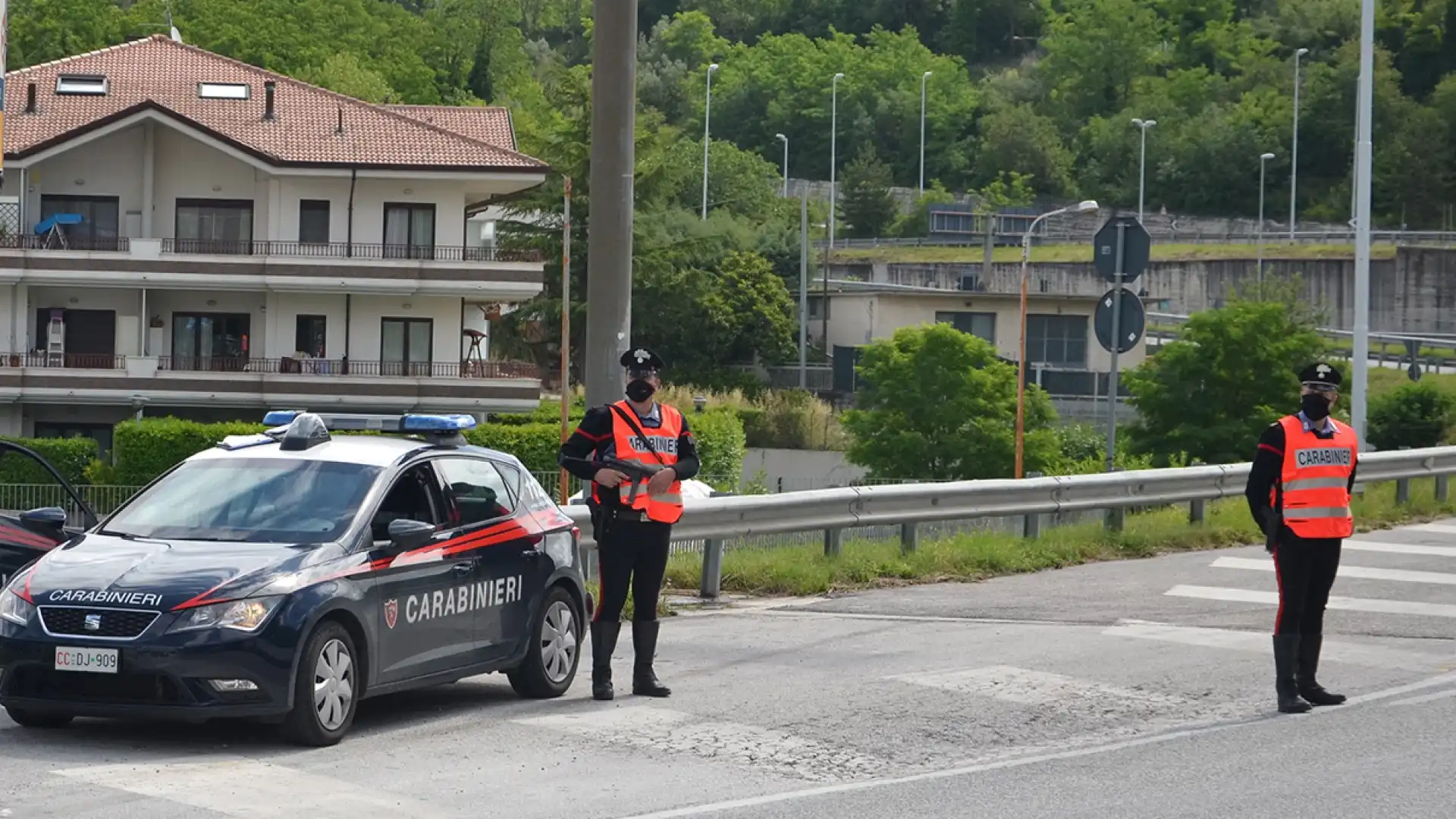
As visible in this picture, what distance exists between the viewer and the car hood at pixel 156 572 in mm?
9164

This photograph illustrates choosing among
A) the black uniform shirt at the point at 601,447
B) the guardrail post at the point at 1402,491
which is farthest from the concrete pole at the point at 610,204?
the guardrail post at the point at 1402,491

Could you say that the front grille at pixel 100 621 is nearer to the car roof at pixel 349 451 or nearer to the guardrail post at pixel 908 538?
the car roof at pixel 349 451

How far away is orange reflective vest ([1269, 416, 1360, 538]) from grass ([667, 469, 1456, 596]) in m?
5.72

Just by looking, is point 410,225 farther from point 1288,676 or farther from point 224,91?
point 1288,676

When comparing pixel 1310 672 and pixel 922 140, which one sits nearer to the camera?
pixel 1310 672

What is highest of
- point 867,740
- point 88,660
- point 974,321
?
point 974,321

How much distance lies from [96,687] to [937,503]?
1008 centimetres

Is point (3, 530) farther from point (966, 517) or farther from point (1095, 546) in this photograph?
point (1095, 546)

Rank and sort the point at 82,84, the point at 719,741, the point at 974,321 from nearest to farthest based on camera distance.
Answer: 1. the point at 719,741
2. the point at 82,84
3. the point at 974,321

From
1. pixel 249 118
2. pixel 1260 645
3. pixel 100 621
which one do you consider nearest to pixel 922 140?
pixel 249 118

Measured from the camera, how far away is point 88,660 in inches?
357

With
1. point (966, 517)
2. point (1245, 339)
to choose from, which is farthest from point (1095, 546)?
point (1245, 339)

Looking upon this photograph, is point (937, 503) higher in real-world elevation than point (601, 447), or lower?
lower

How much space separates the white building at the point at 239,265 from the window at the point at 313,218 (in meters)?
0.04
